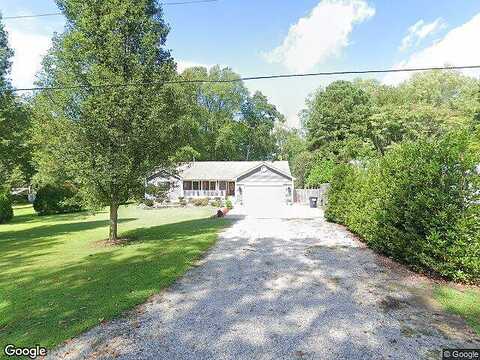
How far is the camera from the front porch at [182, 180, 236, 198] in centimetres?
3884

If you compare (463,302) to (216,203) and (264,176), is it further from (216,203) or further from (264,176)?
(264,176)

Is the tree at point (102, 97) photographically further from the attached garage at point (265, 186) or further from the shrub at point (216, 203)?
the attached garage at point (265, 186)

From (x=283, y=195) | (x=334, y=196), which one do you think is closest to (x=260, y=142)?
(x=283, y=195)

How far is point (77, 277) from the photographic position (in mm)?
7738

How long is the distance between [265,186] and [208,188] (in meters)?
7.89

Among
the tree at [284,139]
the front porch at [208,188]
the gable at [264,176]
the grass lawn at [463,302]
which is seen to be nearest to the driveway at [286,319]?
the grass lawn at [463,302]

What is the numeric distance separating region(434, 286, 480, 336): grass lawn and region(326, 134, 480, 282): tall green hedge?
543 mm

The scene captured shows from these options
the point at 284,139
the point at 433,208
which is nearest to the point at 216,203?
the point at 433,208

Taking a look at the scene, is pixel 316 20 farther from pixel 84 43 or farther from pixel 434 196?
pixel 84 43

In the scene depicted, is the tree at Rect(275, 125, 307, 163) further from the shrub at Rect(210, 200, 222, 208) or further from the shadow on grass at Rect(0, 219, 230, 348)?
the shadow on grass at Rect(0, 219, 230, 348)

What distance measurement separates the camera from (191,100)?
42.5 feet

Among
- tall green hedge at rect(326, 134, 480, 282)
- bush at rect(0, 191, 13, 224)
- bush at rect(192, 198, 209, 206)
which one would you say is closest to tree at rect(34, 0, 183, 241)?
tall green hedge at rect(326, 134, 480, 282)

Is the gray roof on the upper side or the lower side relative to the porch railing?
upper

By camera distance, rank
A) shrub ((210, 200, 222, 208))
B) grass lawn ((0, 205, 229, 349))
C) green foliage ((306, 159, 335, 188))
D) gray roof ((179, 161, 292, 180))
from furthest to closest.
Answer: gray roof ((179, 161, 292, 180)) < green foliage ((306, 159, 335, 188)) < shrub ((210, 200, 222, 208)) < grass lawn ((0, 205, 229, 349))
